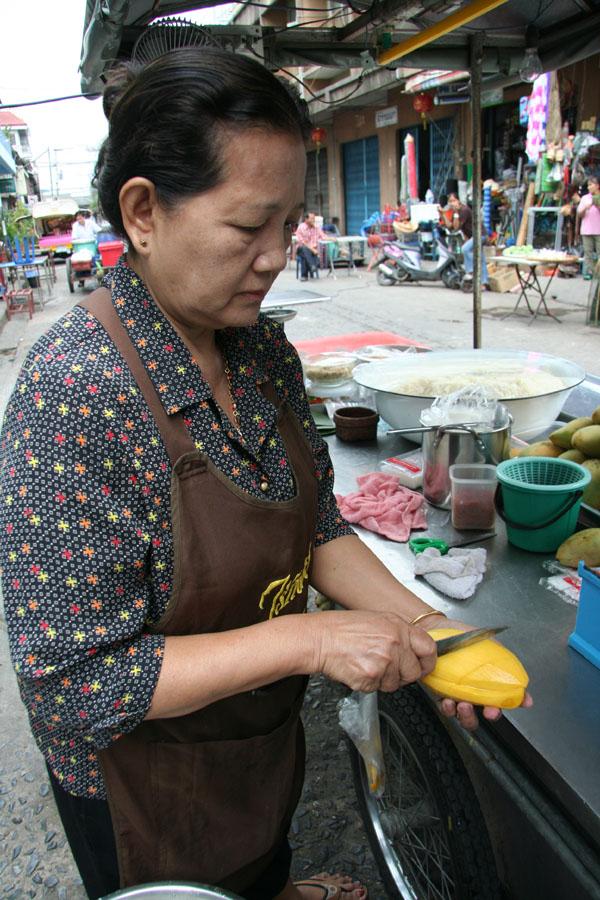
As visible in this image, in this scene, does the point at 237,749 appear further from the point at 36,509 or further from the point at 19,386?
the point at 19,386

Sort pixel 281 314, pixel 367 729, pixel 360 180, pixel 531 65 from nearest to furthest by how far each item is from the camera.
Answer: pixel 367 729
pixel 531 65
pixel 281 314
pixel 360 180

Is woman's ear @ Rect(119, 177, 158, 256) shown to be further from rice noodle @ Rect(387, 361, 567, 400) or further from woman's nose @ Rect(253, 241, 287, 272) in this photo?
rice noodle @ Rect(387, 361, 567, 400)

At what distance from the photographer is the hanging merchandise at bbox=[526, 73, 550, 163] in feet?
35.0

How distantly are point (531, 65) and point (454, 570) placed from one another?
8.35ft

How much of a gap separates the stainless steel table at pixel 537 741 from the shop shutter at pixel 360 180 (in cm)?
1839

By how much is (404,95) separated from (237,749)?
1756cm

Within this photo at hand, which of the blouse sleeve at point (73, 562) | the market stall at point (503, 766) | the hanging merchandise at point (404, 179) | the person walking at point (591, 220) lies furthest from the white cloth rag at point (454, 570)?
the hanging merchandise at point (404, 179)

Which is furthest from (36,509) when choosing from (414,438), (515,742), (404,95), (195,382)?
(404,95)

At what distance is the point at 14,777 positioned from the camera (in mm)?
2363

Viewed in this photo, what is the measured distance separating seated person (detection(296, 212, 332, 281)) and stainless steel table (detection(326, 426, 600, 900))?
13.3m

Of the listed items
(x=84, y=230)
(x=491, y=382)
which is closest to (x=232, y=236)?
(x=491, y=382)

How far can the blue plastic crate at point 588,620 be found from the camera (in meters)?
1.22

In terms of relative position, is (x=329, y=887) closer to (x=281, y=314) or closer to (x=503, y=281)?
(x=281, y=314)

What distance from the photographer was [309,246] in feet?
47.5
